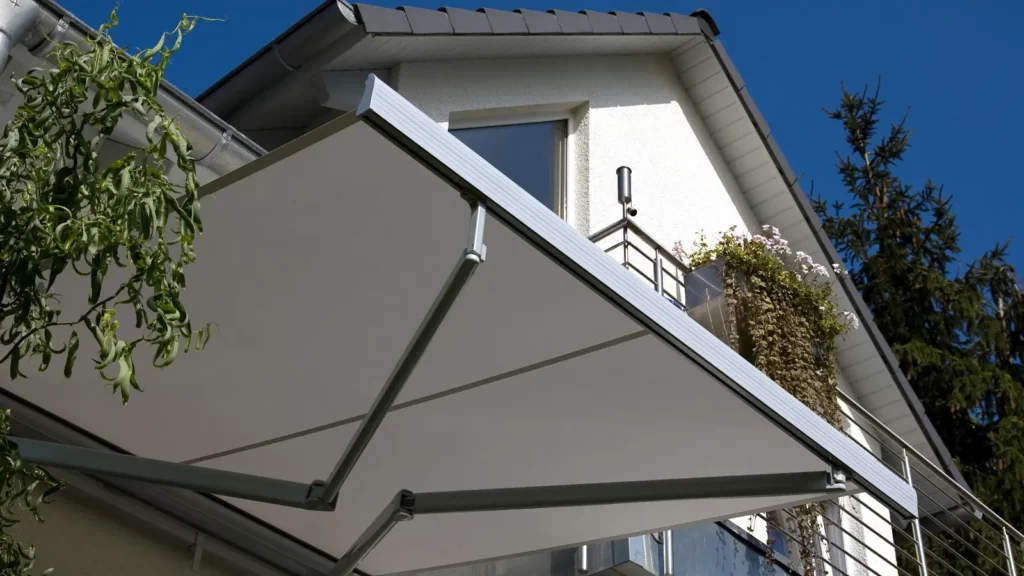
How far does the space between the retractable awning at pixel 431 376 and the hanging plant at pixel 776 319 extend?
4.30m

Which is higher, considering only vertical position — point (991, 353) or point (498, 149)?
point (991, 353)

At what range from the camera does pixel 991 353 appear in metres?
23.6

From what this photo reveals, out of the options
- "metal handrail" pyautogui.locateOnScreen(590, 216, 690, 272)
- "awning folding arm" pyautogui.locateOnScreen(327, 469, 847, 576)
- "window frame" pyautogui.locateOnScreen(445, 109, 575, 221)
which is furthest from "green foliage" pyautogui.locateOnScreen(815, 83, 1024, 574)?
"awning folding arm" pyautogui.locateOnScreen(327, 469, 847, 576)

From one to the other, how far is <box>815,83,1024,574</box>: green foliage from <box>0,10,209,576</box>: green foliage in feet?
59.7

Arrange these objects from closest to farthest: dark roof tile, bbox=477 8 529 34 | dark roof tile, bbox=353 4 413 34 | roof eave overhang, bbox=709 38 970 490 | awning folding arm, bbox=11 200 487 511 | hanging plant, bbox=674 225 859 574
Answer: awning folding arm, bbox=11 200 487 511 < dark roof tile, bbox=353 4 413 34 < hanging plant, bbox=674 225 859 574 < dark roof tile, bbox=477 8 529 34 < roof eave overhang, bbox=709 38 970 490

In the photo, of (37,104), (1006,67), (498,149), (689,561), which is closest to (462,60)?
(498,149)

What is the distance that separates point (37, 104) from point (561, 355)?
6.82ft

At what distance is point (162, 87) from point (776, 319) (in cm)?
591

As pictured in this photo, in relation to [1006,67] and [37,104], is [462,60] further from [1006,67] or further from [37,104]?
[1006,67]

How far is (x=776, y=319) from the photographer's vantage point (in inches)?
400

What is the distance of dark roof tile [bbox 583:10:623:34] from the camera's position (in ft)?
38.5

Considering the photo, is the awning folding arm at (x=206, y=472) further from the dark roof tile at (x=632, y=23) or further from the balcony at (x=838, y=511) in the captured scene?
the dark roof tile at (x=632, y=23)

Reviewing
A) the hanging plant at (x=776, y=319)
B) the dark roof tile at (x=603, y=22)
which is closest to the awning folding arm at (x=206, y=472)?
the hanging plant at (x=776, y=319)

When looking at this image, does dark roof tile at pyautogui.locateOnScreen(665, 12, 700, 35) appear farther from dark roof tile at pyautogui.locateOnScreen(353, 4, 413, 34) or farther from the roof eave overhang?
dark roof tile at pyautogui.locateOnScreen(353, 4, 413, 34)
